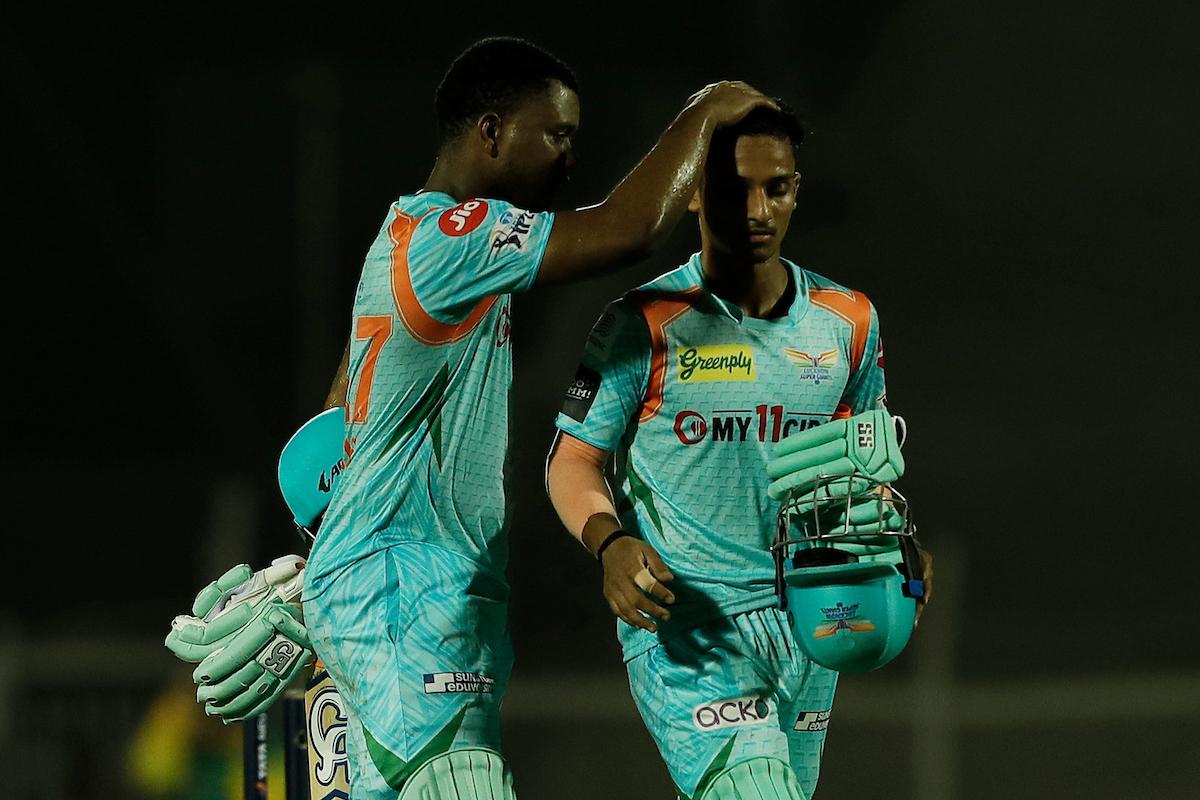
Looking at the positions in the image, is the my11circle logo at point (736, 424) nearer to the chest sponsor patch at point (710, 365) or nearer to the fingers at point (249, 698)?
the chest sponsor patch at point (710, 365)

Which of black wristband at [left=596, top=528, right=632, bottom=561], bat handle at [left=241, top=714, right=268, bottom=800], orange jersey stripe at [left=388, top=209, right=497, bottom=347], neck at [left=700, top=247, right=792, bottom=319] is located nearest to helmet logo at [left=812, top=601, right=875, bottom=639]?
black wristband at [left=596, top=528, right=632, bottom=561]

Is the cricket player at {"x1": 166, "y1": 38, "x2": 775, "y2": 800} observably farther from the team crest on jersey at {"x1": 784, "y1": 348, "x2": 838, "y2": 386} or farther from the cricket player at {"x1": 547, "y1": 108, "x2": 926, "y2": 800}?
the team crest on jersey at {"x1": 784, "y1": 348, "x2": 838, "y2": 386}

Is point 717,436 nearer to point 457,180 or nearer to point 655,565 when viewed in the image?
point 655,565

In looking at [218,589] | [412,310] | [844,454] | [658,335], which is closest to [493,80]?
[412,310]

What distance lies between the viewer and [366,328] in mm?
2033

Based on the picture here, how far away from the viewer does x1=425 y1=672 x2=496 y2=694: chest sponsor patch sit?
1.95 metres

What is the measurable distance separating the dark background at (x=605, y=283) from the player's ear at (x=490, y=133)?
4.06 metres

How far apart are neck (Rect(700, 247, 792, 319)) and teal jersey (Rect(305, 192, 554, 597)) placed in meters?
0.48

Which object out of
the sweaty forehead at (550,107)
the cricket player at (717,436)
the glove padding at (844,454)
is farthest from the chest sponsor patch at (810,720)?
the sweaty forehead at (550,107)

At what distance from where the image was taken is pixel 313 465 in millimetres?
2373

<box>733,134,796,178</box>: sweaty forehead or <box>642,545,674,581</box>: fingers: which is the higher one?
<box>733,134,796,178</box>: sweaty forehead

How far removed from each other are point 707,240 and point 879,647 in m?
0.70

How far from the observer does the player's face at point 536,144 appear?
2.09m

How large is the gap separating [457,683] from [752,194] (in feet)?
2.83
